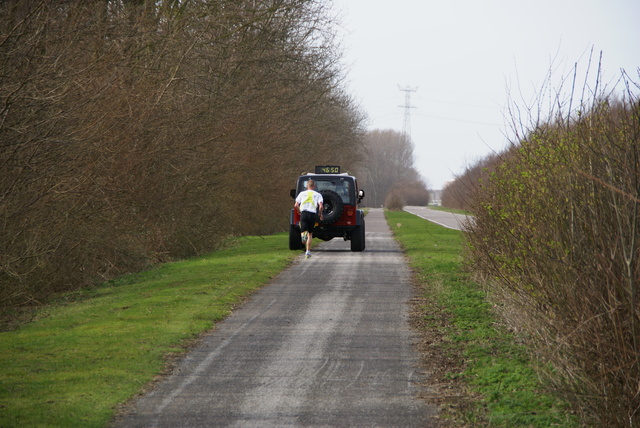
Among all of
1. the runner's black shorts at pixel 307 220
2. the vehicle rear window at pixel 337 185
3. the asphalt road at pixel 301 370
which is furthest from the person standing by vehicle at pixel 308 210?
the asphalt road at pixel 301 370

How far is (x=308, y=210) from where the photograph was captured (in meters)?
21.8

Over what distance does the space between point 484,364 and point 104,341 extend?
450 cm

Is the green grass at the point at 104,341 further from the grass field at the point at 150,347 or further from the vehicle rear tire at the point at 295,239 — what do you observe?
the vehicle rear tire at the point at 295,239

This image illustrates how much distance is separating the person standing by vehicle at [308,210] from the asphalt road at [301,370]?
7.38 meters

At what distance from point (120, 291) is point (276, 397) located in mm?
9303

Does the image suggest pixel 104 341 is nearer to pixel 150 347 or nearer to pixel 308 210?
pixel 150 347

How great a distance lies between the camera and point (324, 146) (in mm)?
46625

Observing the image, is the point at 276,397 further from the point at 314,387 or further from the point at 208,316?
the point at 208,316

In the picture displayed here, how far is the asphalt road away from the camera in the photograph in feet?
22.3

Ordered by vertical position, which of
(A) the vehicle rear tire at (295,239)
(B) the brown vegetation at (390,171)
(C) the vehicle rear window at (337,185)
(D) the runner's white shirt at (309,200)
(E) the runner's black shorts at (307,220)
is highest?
(B) the brown vegetation at (390,171)

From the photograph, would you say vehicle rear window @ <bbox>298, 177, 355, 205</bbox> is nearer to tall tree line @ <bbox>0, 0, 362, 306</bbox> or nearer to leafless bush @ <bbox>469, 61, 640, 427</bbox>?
tall tree line @ <bbox>0, 0, 362, 306</bbox>

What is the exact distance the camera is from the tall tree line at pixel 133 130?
12211 millimetres

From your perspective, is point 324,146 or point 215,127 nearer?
point 215,127

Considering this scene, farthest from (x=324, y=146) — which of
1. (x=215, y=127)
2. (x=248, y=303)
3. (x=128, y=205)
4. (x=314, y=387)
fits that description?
(x=314, y=387)
